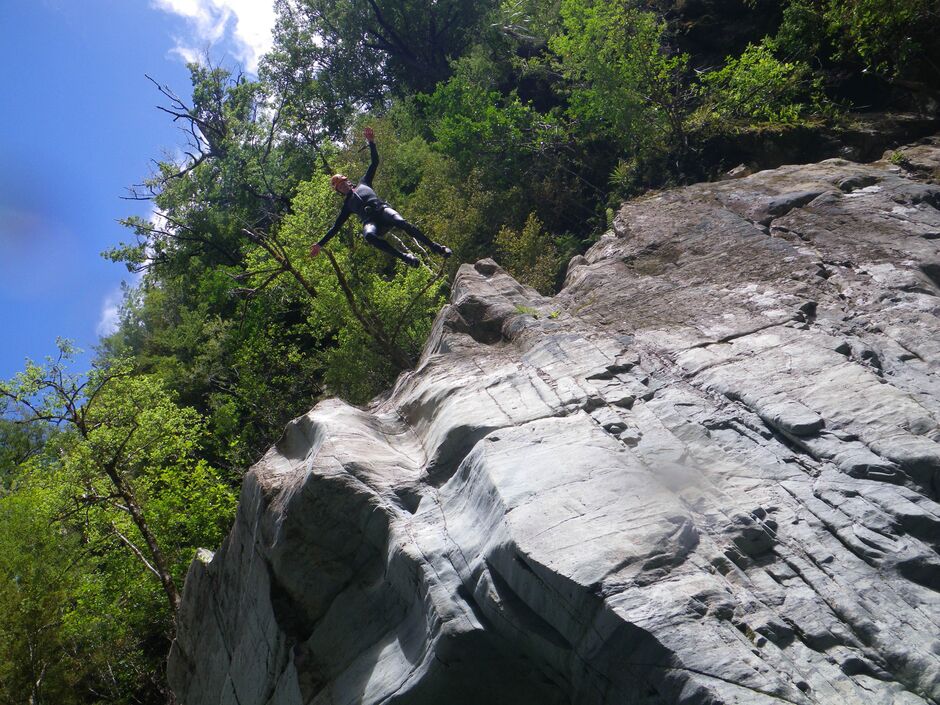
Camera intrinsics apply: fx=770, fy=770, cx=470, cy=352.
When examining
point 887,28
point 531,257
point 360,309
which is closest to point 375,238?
point 360,309

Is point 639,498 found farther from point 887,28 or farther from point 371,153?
point 887,28

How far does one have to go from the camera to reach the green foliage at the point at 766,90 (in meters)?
19.1

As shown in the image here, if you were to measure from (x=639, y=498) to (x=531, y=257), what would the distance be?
14534mm

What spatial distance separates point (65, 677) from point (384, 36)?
99.5 feet

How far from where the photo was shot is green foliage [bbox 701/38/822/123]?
1910 centimetres

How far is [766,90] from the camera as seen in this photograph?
19.4 metres

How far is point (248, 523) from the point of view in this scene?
424 inches

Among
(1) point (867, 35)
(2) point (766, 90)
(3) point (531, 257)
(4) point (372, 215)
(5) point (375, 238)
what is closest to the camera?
(5) point (375, 238)

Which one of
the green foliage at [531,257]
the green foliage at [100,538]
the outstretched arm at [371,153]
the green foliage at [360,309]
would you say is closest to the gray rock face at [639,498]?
the outstretched arm at [371,153]

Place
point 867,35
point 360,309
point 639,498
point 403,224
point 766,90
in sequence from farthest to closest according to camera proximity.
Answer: point 766,90 → point 360,309 → point 867,35 → point 403,224 → point 639,498

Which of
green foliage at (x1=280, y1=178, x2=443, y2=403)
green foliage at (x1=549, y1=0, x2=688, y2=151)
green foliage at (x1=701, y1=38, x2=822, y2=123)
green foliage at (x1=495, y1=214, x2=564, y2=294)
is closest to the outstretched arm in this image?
green foliage at (x1=280, y1=178, x2=443, y2=403)

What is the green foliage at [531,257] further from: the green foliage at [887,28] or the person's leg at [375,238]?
the green foliage at [887,28]

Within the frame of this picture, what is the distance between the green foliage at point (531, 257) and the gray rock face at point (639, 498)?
736 cm

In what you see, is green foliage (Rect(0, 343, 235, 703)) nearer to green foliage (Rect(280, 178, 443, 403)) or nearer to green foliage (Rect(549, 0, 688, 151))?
green foliage (Rect(280, 178, 443, 403))
